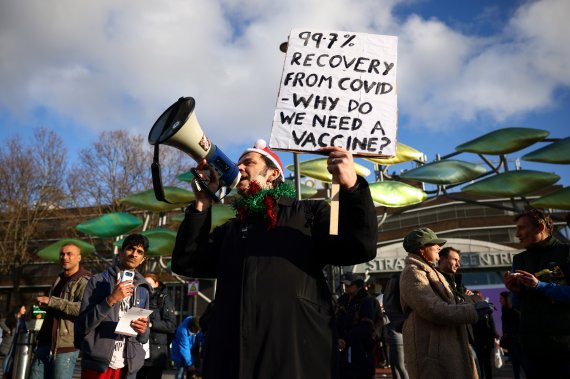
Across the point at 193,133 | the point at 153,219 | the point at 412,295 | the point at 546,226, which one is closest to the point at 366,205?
the point at 193,133

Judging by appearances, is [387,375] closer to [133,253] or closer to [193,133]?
[133,253]

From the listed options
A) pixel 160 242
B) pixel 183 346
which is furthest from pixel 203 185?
pixel 160 242

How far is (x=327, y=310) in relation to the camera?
7.14 feet

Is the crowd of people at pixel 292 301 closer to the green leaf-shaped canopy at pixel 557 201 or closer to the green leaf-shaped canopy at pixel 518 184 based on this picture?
the green leaf-shaped canopy at pixel 557 201

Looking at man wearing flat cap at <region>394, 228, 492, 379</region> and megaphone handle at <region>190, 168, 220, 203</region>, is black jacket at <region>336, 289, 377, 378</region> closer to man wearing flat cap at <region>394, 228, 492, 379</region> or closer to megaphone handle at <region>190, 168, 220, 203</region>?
man wearing flat cap at <region>394, 228, 492, 379</region>

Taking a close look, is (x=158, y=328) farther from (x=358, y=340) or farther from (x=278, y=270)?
(x=278, y=270)

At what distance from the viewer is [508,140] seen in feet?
43.5

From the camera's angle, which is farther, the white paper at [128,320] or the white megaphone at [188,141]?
the white paper at [128,320]

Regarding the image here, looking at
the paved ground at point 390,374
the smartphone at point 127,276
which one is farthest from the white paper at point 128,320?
the paved ground at point 390,374

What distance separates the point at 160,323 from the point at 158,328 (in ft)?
0.19

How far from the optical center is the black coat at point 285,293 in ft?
6.58

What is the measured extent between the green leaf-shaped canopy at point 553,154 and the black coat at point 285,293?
12026 millimetres

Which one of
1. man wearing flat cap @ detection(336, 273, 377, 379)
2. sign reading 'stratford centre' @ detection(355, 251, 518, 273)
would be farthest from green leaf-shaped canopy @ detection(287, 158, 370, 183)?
man wearing flat cap @ detection(336, 273, 377, 379)

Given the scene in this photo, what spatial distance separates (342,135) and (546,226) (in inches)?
80.6
